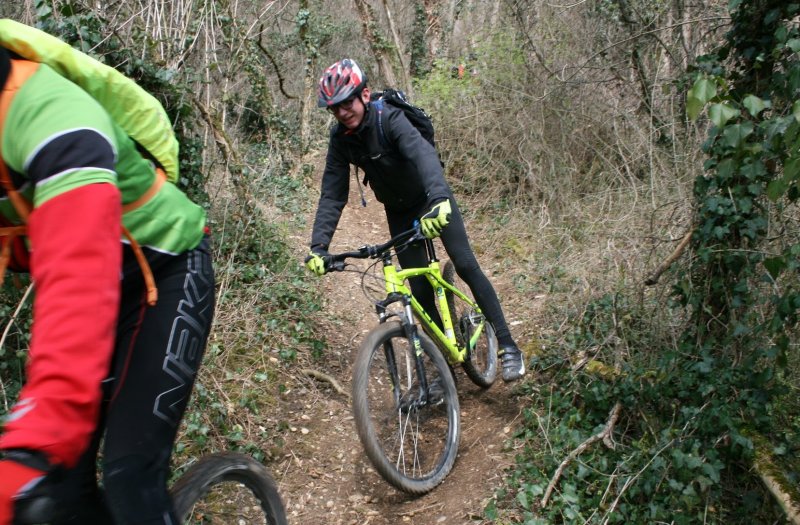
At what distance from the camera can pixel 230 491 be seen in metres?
2.72

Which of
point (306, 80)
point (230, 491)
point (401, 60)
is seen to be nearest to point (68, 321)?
point (230, 491)

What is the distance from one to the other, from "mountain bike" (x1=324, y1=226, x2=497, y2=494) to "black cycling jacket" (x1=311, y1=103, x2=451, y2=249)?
13.0 inches

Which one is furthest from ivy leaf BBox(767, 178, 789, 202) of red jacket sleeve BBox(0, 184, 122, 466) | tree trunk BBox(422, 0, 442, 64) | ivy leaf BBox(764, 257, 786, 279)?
tree trunk BBox(422, 0, 442, 64)

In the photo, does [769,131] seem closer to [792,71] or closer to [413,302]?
[792,71]

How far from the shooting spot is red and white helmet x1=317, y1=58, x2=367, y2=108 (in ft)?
12.9

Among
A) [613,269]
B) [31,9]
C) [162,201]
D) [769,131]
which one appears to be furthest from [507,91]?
[162,201]

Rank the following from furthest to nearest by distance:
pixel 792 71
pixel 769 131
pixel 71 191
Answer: pixel 792 71, pixel 769 131, pixel 71 191

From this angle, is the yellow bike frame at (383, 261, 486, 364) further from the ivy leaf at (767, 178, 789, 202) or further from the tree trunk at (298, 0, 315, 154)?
the tree trunk at (298, 0, 315, 154)

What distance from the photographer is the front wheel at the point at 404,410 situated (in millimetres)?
3652

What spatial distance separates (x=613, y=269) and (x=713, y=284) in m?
1.53

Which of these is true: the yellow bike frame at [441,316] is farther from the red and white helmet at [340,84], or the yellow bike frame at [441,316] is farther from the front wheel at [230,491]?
the front wheel at [230,491]

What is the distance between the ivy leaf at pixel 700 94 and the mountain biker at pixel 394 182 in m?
1.62

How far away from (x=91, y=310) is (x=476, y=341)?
3.86 metres

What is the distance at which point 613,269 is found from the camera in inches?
202
